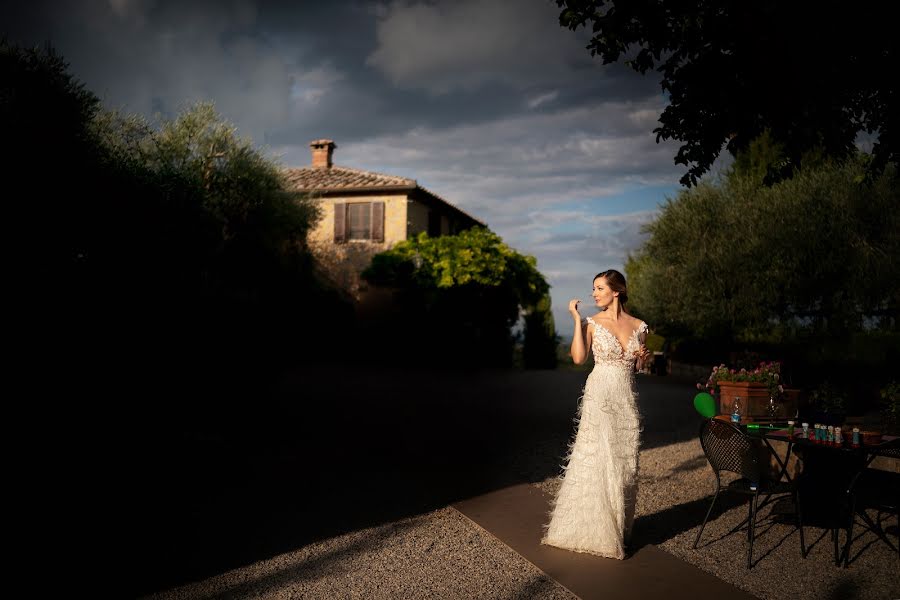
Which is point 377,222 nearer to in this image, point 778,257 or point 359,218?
point 359,218

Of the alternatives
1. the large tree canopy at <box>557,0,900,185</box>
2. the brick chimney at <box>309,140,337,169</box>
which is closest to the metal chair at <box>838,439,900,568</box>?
the large tree canopy at <box>557,0,900,185</box>

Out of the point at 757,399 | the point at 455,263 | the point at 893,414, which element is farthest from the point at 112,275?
the point at 455,263

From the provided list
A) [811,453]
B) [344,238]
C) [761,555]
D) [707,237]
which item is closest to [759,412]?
[811,453]

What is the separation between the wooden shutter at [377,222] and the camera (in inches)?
1085

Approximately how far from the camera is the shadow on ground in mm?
5590

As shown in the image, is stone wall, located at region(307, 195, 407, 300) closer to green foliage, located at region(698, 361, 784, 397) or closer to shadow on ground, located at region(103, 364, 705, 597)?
shadow on ground, located at region(103, 364, 705, 597)

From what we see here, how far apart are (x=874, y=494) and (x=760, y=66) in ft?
13.1

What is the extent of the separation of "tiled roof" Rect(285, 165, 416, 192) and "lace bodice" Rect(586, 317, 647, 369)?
21839mm

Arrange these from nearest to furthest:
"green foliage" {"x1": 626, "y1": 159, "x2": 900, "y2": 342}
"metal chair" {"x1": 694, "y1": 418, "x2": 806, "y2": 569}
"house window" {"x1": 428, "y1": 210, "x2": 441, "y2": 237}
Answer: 1. "metal chair" {"x1": 694, "y1": 418, "x2": 806, "y2": 569}
2. "green foliage" {"x1": 626, "y1": 159, "x2": 900, "y2": 342}
3. "house window" {"x1": 428, "y1": 210, "x2": 441, "y2": 237}

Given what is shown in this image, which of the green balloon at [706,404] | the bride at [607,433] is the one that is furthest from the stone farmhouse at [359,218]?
the bride at [607,433]

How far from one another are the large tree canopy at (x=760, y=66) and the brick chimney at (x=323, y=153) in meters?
24.1

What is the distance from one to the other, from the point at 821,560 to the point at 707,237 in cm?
1586

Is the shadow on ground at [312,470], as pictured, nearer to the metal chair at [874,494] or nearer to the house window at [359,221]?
the metal chair at [874,494]

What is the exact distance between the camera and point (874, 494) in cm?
559
